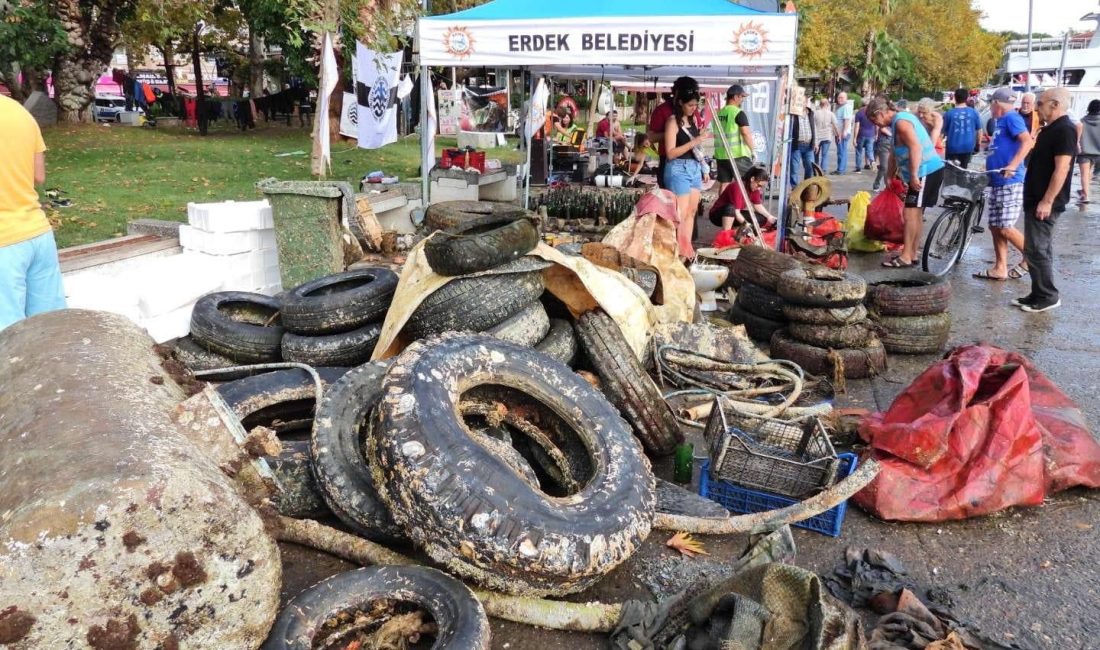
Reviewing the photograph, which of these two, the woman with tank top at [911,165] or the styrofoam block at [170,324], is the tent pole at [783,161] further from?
the styrofoam block at [170,324]

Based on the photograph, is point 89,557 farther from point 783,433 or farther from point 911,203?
point 911,203

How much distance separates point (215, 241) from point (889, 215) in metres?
7.92

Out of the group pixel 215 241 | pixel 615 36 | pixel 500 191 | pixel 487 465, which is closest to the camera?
pixel 487 465

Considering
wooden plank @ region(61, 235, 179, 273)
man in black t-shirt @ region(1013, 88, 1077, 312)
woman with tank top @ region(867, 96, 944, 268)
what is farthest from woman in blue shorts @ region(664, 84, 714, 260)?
wooden plank @ region(61, 235, 179, 273)

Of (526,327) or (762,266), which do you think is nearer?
(526,327)

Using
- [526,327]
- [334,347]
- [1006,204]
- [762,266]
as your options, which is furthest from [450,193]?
[1006,204]

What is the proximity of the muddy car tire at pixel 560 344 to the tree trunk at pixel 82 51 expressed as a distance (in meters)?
17.5

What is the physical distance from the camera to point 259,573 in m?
2.45

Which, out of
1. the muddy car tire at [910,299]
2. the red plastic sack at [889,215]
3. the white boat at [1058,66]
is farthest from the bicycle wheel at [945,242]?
the white boat at [1058,66]

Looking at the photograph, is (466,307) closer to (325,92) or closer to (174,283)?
(174,283)

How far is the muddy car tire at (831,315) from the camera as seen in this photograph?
5883 millimetres

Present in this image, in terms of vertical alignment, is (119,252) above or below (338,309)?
above

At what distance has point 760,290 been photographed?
658 cm

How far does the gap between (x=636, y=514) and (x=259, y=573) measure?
1.52m
